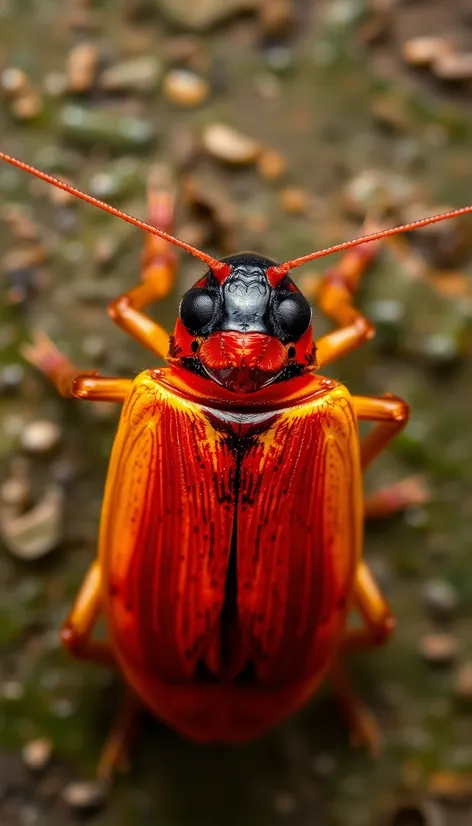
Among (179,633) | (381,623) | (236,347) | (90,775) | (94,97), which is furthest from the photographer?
(94,97)

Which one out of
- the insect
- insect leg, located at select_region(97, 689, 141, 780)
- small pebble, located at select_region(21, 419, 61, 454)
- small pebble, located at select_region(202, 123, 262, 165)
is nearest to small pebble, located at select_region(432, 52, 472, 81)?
small pebble, located at select_region(202, 123, 262, 165)

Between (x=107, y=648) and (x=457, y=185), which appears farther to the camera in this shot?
(x=457, y=185)

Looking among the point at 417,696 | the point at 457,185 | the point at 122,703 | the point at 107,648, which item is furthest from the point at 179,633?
the point at 457,185

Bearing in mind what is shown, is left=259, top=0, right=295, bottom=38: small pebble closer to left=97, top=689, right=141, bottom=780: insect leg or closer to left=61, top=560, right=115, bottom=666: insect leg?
left=61, top=560, right=115, bottom=666: insect leg

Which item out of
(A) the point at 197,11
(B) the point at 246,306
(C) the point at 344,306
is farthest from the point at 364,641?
(A) the point at 197,11

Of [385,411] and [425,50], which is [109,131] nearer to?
[425,50]

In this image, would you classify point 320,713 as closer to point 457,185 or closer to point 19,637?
point 19,637
